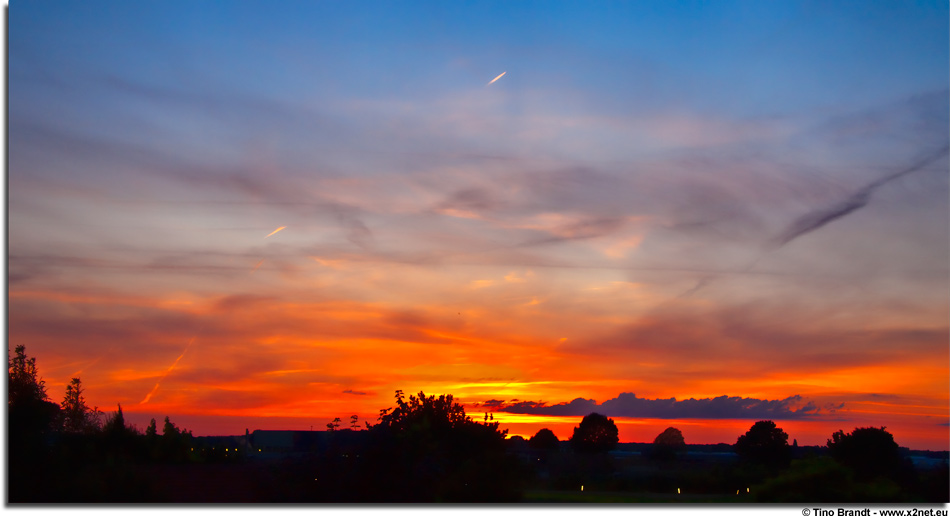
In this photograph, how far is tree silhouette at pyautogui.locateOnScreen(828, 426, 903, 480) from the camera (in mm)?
15525

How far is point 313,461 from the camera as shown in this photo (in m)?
16.0

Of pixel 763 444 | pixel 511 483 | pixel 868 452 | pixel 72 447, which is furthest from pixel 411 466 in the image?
pixel 868 452

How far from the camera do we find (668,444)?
67.5ft

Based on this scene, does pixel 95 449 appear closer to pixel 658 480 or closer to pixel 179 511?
pixel 179 511

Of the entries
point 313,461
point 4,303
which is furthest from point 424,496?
point 4,303

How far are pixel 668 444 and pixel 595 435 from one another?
111 inches

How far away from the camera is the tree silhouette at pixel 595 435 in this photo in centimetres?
2209

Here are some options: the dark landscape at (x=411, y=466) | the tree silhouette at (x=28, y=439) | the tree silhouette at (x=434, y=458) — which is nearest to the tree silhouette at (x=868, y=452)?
the dark landscape at (x=411, y=466)

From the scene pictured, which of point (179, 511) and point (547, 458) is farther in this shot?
point (547, 458)

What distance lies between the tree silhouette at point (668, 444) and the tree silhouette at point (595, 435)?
4.87 feet

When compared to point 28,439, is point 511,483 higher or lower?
lower

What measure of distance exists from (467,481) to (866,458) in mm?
9784

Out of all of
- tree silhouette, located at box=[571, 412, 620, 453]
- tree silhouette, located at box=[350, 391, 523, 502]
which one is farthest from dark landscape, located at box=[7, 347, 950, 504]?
tree silhouette, located at box=[571, 412, 620, 453]

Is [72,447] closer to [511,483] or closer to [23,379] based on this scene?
[23,379]
